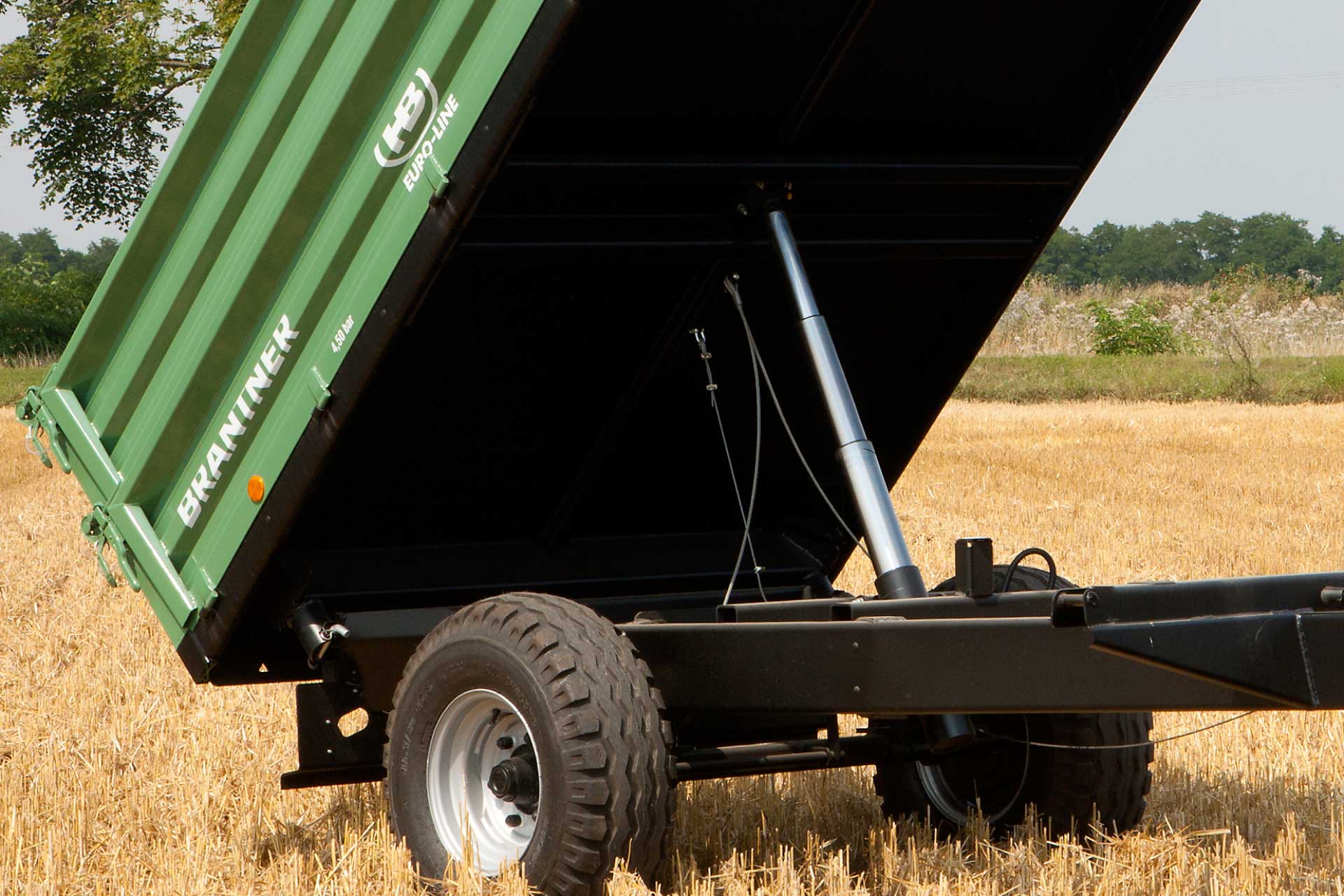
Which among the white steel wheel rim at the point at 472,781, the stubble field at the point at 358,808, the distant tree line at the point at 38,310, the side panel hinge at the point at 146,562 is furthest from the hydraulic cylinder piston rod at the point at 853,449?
the distant tree line at the point at 38,310

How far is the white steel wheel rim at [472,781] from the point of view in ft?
12.9

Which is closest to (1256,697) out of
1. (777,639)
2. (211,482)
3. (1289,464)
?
(777,639)

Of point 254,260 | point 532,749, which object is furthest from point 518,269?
point 532,749

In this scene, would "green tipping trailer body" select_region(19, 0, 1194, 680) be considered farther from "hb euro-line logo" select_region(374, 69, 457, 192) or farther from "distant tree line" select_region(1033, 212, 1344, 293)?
"distant tree line" select_region(1033, 212, 1344, 293)

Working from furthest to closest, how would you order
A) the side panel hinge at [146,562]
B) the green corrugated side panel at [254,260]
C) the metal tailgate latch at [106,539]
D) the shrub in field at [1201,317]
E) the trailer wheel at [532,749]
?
1. the shrub in field at [1201,317]
2. the metal tailgate latch at [106,539]
3. the side panel hinge at [146,562]
4. the green corrugated side panel at [254,260]
5. the trailer wheel at [532,749]

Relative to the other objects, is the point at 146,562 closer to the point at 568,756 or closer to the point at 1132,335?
→ the point at 568,756

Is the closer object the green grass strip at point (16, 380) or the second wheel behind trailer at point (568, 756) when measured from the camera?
the second wheel behind trailer at point (568, 756)

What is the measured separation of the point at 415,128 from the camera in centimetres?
373

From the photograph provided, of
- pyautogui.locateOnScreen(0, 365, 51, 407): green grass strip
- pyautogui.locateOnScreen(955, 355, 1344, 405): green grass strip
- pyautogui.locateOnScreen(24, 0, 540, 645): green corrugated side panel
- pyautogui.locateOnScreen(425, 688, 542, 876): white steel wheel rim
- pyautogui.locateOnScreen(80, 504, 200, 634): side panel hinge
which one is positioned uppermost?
pyautogui.locateOnScreen(0, 365, 51, 407): green grass strip

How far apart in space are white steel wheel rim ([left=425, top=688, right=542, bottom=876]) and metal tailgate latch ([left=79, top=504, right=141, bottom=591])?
1.17 meters

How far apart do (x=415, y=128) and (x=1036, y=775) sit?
2.46 meters

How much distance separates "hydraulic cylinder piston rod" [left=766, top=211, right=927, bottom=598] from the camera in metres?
4.07

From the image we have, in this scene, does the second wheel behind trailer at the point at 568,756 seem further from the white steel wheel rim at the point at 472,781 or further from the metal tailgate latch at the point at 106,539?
the metal tailgate latch at the point at 106,539

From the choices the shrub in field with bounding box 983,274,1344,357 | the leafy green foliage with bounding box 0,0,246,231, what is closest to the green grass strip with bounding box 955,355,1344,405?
the shrub in field with bounding box 983,274,1344,357
